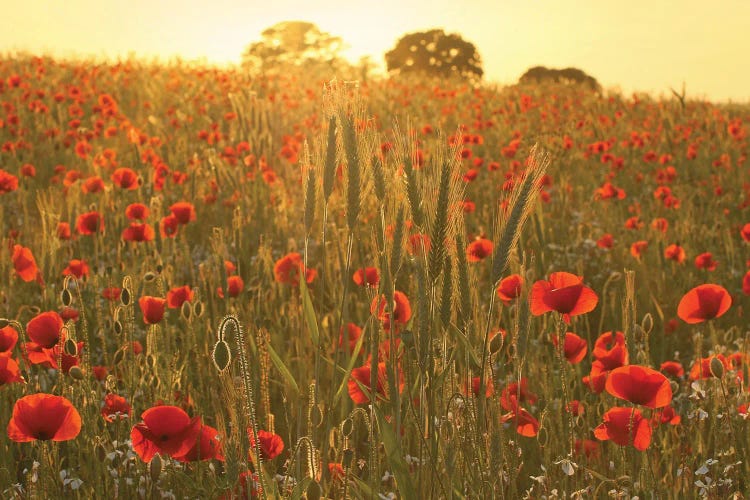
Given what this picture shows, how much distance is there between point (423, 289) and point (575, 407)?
115 centimetres

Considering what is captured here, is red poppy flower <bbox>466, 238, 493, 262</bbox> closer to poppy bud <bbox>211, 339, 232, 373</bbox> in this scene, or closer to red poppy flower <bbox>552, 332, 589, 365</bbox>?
red poppy flower <bbox>552, 332, 589, 365</bbox>

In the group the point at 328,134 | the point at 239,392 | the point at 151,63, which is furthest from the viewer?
the point at 151,63

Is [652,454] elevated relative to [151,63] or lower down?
lower down

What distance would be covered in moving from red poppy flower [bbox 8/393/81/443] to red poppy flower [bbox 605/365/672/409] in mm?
1188

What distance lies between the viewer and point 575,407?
2.41 meters

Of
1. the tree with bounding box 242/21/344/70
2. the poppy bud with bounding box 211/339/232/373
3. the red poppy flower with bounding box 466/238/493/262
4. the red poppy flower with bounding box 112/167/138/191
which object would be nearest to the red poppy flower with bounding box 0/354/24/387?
the poppy bud with bounding box 211/339/232/373

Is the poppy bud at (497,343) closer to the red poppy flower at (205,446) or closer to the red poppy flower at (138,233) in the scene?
the red poppy flower at (205,446)

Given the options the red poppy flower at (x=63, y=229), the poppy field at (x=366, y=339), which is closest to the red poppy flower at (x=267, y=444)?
the poppy field at (x=366, y=339)

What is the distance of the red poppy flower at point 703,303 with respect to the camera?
2211 millimetres

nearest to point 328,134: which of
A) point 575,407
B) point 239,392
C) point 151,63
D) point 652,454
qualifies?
point 239,392

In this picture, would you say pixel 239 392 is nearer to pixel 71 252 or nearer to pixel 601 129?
pixel 71 252

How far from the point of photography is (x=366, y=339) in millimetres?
2926

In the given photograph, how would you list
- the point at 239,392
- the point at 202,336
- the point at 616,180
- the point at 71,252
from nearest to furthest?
the point at 239,392
the point at 202,336
the point at 71,252
the point at 616,180

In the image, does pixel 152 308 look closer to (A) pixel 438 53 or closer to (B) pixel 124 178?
(B) pixel 124 178
